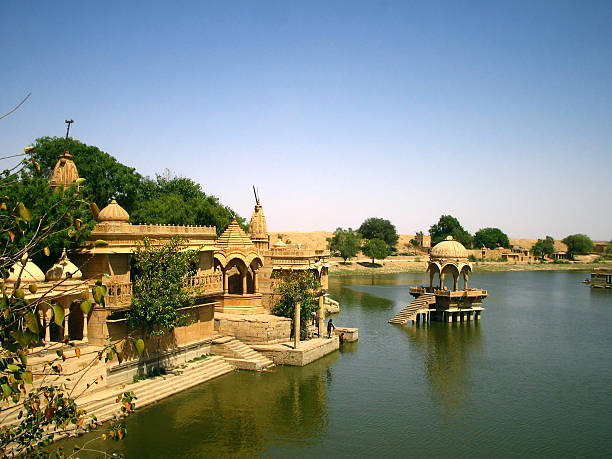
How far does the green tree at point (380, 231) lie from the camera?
333ft

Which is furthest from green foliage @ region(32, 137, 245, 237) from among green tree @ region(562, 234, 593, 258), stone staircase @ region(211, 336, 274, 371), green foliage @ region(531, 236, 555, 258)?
green tree @ region(562, 234, 593, 258)

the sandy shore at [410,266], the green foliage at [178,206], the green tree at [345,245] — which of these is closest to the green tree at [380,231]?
the sandy shore at [410,266]

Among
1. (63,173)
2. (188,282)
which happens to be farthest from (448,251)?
(63,173)

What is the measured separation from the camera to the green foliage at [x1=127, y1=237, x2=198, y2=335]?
2022 cm

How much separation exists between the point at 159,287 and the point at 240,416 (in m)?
5.63

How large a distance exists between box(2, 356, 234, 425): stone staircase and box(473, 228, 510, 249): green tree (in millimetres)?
91851

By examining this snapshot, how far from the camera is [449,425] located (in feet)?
61.2

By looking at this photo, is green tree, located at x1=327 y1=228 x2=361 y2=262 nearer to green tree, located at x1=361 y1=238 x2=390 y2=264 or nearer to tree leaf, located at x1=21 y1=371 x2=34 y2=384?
green tree, located at x1=361 y1=238 x2=390 y2=264

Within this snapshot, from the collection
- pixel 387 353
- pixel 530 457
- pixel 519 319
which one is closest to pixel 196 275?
pixel 387 353

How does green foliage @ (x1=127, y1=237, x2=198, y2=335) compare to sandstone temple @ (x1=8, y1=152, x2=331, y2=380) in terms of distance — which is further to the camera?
green foliage @ (x1=127, y1=237, x2=198, y2=335)

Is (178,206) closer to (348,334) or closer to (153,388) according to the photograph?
(348,334)

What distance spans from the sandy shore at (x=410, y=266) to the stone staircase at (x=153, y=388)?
54.7m

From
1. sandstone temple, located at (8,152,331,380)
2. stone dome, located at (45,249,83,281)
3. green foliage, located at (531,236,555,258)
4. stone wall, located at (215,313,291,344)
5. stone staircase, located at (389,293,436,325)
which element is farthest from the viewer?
green foliage, located at (531,236,555,258)

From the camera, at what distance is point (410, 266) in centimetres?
8919
